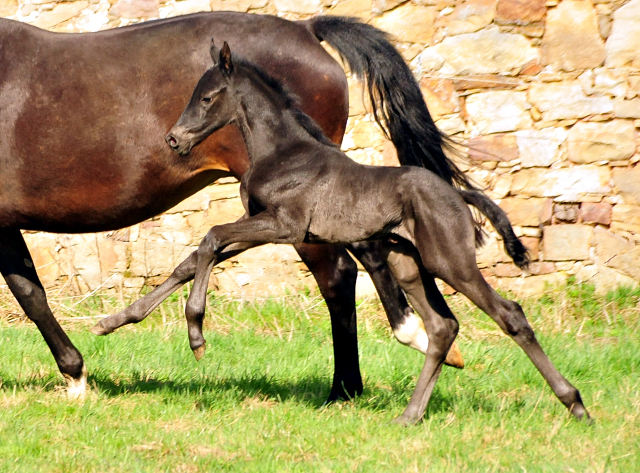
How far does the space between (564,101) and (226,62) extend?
3.50m

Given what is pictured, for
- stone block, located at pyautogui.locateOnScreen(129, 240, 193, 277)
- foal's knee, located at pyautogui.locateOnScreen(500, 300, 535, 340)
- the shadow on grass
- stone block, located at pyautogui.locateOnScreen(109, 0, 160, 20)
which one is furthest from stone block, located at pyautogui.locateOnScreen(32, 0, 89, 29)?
foal's knee, located at pyautogui.locateOnScreen(500, 300, 535, 340)

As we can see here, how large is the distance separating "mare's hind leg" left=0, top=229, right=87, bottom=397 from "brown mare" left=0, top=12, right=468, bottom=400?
2 cm

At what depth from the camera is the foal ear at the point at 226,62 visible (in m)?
4.04

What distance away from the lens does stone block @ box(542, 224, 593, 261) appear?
21.9ft

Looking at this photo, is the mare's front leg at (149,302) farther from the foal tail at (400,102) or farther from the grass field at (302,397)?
the foal tail at (400,102)

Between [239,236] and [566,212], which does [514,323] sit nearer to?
[239,236]

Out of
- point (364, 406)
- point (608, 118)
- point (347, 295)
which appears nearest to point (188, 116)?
point (347, 295)

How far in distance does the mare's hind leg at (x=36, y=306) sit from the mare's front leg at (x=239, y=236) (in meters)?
1.14

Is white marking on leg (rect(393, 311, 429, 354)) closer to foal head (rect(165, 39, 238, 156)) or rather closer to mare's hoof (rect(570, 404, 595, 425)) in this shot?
mare's hoof (rect(570, 404, 595, 425))

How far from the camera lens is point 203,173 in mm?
4551

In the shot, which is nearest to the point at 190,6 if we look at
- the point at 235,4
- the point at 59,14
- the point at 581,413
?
the point at 235,4

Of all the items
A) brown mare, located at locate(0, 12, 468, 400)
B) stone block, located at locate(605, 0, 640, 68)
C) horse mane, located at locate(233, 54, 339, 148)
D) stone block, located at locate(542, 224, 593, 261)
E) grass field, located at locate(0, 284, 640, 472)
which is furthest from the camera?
stone block, located at locate(542, 224, 593, 261)

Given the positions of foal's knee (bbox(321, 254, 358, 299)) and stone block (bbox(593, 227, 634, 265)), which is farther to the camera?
stone block (bbox(593, 227, 634, 265))

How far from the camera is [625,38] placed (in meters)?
6.47
